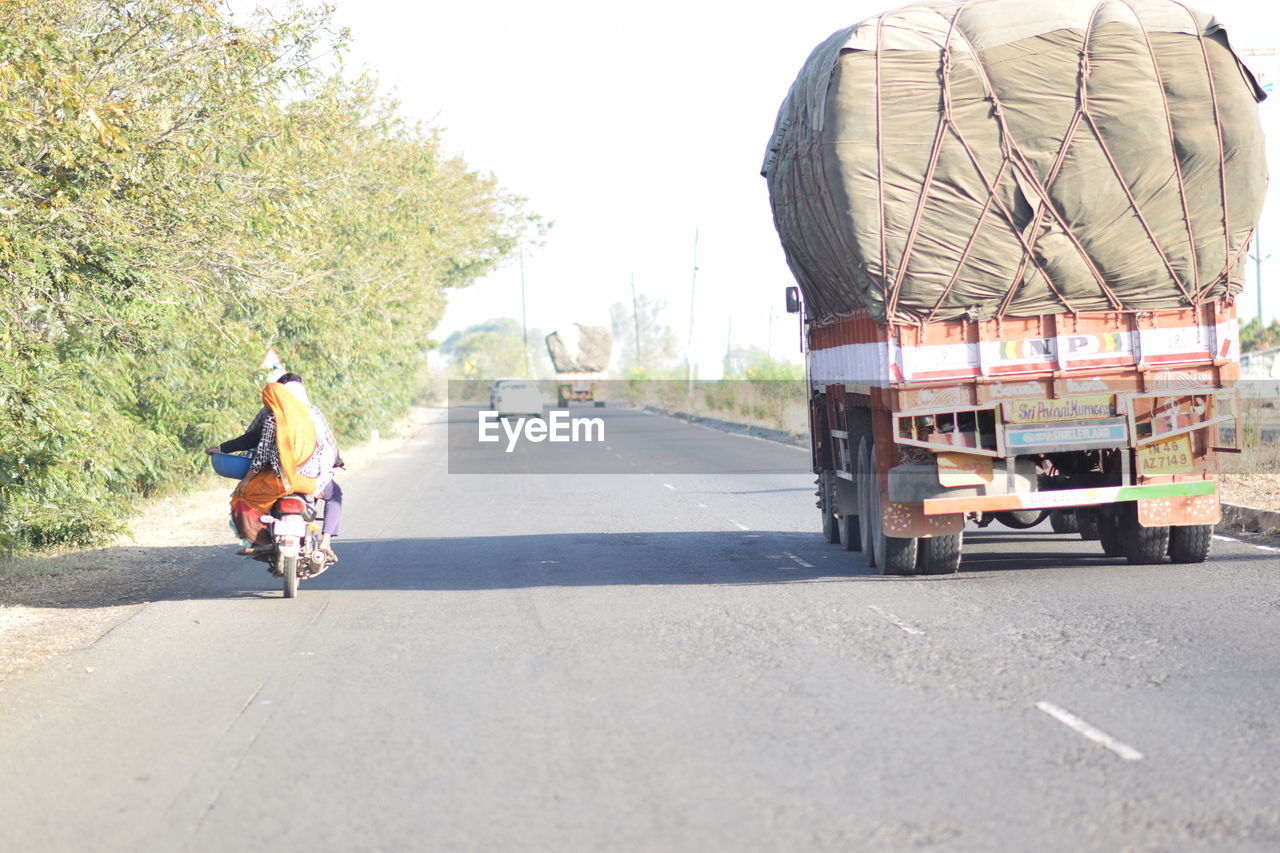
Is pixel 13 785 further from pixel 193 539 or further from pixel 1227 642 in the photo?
pixel 193 539

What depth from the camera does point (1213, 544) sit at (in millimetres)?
12680

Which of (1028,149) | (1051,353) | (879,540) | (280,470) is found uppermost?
(1028,149)

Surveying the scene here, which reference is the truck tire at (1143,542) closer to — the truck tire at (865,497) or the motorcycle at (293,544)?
the truck tire at (865,497)

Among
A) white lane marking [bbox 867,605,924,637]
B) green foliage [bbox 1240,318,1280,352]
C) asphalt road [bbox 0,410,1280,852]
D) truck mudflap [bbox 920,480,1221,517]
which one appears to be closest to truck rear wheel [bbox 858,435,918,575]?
asphalt road [bbox 0,410,1280,852]

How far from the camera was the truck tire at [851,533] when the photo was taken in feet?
43.7

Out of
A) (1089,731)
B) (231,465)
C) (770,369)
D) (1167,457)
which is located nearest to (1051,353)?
(1167,457)

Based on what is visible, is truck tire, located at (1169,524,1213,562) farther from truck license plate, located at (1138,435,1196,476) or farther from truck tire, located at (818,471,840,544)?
truck tire, located at (818,471,840,544)

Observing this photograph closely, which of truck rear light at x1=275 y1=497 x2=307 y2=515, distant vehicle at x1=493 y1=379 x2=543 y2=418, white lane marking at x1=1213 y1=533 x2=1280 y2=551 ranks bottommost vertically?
white lane marking at x1=1213 y1=533 x2=1280 y2=551

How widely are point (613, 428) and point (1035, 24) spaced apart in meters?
37.6

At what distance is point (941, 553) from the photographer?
11.2m

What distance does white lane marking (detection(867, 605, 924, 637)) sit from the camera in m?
8.82

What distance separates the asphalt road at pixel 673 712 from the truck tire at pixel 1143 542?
21 cm

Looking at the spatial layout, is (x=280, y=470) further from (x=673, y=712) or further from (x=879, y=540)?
(x=673, y=712)

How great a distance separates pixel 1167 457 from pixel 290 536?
21.7 ft
